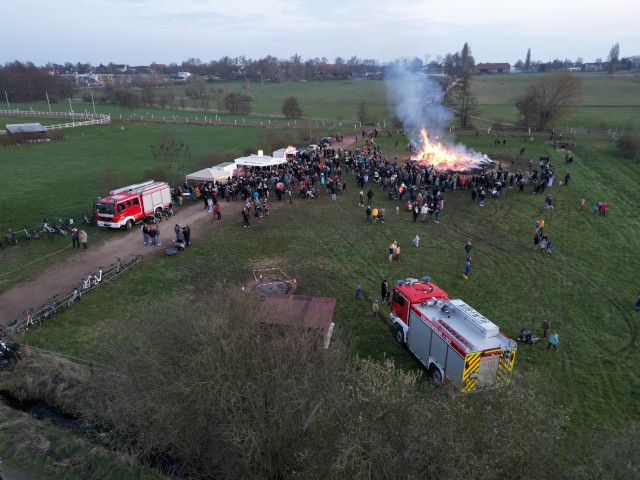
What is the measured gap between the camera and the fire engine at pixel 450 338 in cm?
1255

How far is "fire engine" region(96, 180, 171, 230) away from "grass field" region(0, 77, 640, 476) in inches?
167

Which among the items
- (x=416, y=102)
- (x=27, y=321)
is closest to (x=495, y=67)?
(x=416, y=102)

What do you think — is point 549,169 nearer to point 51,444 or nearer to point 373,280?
point 373,280

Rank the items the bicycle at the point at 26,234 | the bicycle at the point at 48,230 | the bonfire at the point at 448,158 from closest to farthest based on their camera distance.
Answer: the bicycle at the point at 26,234
the bicycle at the point at 48,230
the bonfire at the point at 448,158

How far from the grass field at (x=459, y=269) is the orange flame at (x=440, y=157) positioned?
23.5 feet

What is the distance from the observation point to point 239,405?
9.25 meters

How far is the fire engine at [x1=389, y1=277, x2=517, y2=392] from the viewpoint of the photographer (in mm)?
12555

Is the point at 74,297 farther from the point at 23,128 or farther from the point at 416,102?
the point at 416,102

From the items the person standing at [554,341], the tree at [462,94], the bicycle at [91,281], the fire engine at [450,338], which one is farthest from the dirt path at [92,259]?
the tree at [462,94]

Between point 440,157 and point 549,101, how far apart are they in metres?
28.9

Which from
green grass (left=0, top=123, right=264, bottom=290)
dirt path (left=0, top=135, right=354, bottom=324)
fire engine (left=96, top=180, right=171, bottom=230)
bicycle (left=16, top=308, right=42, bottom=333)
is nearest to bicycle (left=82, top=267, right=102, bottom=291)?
dirt path (left=0, top=135, right=354, bottom=324)

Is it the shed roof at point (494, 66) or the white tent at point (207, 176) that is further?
the shed roof at point (494, 66)

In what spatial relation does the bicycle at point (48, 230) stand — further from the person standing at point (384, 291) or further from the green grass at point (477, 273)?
the person standing at point (384, 291)

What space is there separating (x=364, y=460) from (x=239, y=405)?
3.23 m
